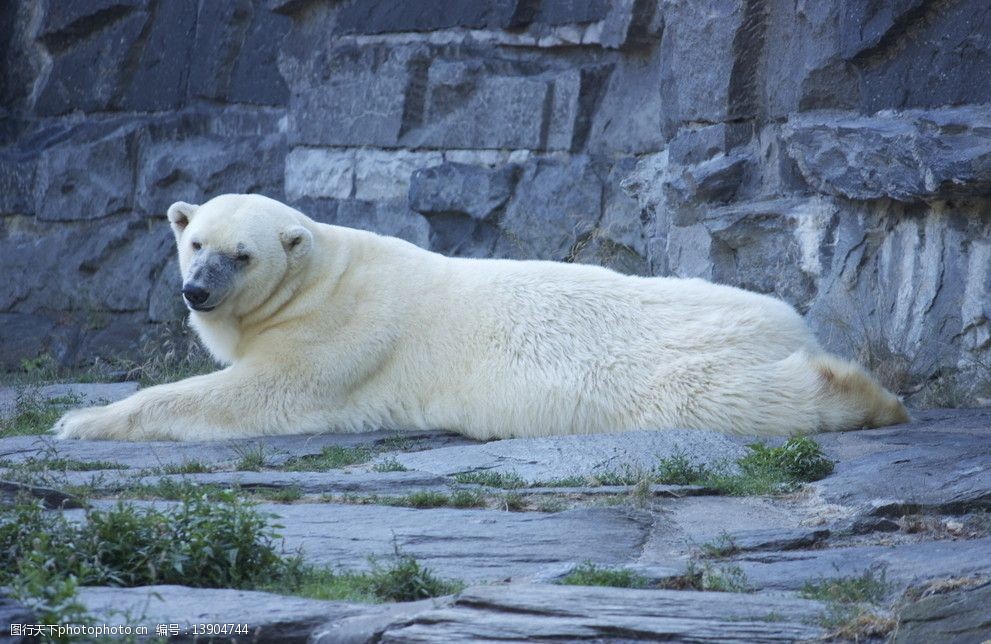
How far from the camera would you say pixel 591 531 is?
4250mm

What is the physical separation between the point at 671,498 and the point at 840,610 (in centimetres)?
162

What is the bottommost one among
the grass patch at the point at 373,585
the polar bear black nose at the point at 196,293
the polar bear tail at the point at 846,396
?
the grass patch at the point at 373,585

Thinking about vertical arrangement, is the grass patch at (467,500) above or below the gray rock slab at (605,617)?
below

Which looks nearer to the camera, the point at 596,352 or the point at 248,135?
the point at 596,352

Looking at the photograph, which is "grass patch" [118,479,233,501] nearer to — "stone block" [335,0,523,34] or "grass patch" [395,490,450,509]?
"grass patch" [395,490,450,509]

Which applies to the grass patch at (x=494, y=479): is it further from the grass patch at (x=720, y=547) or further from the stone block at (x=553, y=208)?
the stone block at (x=553, y=208)

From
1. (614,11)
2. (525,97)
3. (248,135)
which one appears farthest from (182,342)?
(614,11)

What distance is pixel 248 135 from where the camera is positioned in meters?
11.5

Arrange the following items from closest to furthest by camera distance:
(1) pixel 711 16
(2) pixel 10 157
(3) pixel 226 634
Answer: (3) pixel 226 634, (1) pixel 711 16, (2) pixel 10 157

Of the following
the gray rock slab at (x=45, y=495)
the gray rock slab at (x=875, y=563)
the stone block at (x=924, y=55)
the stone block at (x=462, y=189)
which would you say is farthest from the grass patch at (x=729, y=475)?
the stone block at (x=462, y=189)

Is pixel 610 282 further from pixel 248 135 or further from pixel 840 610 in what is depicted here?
pixel 248 135

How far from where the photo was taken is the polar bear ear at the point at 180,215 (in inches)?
273

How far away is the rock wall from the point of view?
6.71 m

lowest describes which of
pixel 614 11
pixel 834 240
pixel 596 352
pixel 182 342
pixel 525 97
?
pixel 182 342
